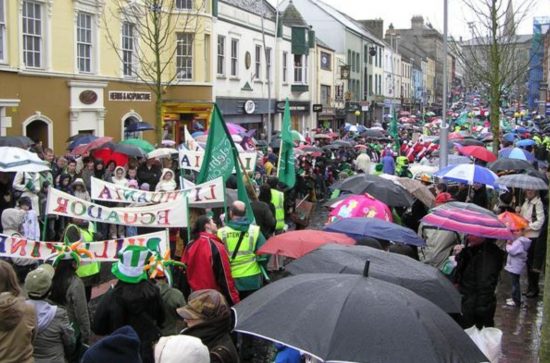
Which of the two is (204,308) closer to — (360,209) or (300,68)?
(360,209)

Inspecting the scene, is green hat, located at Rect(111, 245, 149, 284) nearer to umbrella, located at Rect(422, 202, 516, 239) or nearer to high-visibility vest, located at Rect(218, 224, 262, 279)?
high-visibility vest, located at Rect(218, 224, 262, 279)

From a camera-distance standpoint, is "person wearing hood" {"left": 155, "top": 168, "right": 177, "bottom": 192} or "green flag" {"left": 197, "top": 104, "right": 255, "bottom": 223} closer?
"green flag" {"left": 197, "top": 104, "right": 255, "bottom": 223}

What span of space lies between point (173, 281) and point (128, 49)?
19.0 metres

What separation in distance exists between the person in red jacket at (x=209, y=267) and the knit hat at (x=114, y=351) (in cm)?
342

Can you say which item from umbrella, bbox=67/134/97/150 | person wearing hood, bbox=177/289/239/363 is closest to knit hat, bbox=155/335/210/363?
person wearing hood, bbox=177/289/239/363

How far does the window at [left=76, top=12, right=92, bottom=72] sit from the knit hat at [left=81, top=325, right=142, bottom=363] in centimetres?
2099

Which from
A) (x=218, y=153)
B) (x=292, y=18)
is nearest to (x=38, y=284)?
(x=218, y=153)

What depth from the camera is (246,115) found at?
36375 mm

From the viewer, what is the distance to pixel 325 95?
50.6m

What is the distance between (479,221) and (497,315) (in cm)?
270

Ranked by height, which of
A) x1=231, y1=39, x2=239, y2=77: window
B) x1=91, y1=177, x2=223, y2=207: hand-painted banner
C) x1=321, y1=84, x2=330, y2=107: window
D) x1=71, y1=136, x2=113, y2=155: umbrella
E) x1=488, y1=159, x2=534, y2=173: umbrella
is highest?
x1=231, y1=39, x2=239, y2=77: window

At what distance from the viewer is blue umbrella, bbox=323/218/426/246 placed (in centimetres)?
823

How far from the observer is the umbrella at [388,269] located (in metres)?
5.57

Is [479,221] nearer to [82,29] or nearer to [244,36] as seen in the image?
[82,29]
